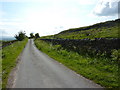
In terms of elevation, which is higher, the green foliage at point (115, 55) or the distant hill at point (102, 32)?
the distant hill at point (102, 32)

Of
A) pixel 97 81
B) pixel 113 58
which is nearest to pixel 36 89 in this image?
pixel 97 81

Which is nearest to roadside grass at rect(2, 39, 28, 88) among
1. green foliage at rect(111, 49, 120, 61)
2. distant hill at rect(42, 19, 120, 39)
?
green foliage at rect(111, 49, 120, 61)

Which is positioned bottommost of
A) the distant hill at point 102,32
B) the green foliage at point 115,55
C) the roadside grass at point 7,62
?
the roadside grass at point 7,62

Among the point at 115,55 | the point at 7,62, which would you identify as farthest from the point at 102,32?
the point at 7,62

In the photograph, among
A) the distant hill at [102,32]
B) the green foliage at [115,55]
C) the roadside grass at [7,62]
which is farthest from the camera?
the distant hill at [102,32]

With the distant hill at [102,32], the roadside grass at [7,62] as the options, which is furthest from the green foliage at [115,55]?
the roadside grass at [7,62]

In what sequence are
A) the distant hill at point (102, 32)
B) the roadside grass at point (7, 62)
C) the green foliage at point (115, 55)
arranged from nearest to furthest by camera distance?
the roadside grass at point (7, 62), the green foliage at point (115, 55), the distant hill at point (102, 32)

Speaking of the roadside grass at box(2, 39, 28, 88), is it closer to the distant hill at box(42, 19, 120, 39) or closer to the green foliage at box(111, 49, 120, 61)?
the green foliage at box(111, 49, 120, 61)

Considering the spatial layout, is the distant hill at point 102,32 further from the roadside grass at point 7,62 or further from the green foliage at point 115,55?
the roadside grass at point 7,62

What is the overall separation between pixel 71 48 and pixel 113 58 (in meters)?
11.2

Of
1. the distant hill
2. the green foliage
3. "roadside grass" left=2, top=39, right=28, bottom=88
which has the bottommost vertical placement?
"roadside grass" left=2, top=39, right=28, bottom=88

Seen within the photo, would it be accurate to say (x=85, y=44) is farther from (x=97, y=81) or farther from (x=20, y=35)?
(x=20, y=35)

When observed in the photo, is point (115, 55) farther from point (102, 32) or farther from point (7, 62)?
point (102, 32)

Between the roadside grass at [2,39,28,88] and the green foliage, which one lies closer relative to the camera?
the roadside grass at [2,39,28,88]
